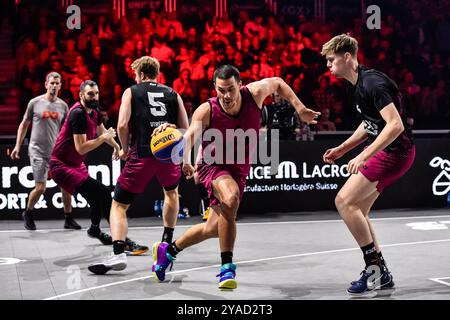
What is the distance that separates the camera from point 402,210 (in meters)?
11.5

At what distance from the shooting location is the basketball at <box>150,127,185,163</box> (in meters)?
6.05

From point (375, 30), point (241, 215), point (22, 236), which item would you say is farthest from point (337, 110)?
point (22, 236)

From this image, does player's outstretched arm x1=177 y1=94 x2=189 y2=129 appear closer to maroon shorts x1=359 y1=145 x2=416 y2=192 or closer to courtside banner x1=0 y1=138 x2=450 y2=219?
maroon shorts x1=359 y1=145 x2=416 y2=192

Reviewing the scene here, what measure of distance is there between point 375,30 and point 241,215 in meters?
6.67

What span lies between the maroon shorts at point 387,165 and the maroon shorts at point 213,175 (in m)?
0.98

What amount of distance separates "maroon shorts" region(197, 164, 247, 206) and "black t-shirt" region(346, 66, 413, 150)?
43.2 inches

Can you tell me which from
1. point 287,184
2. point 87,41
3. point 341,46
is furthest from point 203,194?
point 341,46

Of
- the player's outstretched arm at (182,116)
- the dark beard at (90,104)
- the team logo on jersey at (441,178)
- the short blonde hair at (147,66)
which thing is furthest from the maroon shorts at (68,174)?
the team logo on jersey at (441,178)

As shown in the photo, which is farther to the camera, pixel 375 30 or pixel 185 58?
pixel 375 30

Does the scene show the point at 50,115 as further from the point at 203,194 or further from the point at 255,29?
the point at 255,29

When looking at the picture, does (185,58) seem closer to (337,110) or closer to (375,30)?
(337,110)

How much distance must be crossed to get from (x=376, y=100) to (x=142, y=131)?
97.9 inches
